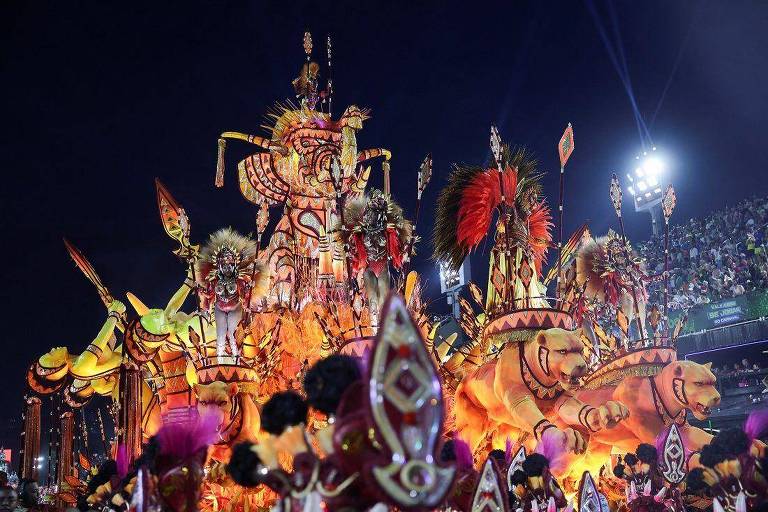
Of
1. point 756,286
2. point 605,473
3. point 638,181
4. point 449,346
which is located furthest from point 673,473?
point 638,181

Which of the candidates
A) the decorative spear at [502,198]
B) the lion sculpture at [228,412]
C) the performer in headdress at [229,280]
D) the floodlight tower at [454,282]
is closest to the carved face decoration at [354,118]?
the performer in headdress at [229,280]

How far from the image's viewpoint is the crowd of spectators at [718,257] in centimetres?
1717

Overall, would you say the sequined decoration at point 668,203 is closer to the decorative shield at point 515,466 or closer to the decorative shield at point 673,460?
the decorative shield at point 673,460

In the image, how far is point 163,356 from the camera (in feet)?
42.3

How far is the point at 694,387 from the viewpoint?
886cm

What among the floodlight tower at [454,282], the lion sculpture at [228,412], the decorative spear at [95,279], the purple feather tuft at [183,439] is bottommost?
the purple feather tuft at [183,439]

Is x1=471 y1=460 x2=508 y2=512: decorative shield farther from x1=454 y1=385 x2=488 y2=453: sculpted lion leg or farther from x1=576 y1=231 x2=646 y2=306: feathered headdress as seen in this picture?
x1=576 y1=231 x2=646 y2=306: feathered headdress

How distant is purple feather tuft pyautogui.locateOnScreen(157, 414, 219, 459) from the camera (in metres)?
4.77

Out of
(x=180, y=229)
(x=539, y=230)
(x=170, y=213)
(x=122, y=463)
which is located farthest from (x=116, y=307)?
(x=539, y=230)

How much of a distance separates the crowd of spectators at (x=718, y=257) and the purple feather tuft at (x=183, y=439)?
14.2 meters

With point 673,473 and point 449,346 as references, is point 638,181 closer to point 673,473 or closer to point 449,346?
point 449,346

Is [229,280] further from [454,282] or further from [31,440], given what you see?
[454,282]

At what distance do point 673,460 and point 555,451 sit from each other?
5.46 feet

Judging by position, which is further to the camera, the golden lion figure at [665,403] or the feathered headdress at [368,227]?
the feathered headdress at [368,227]
